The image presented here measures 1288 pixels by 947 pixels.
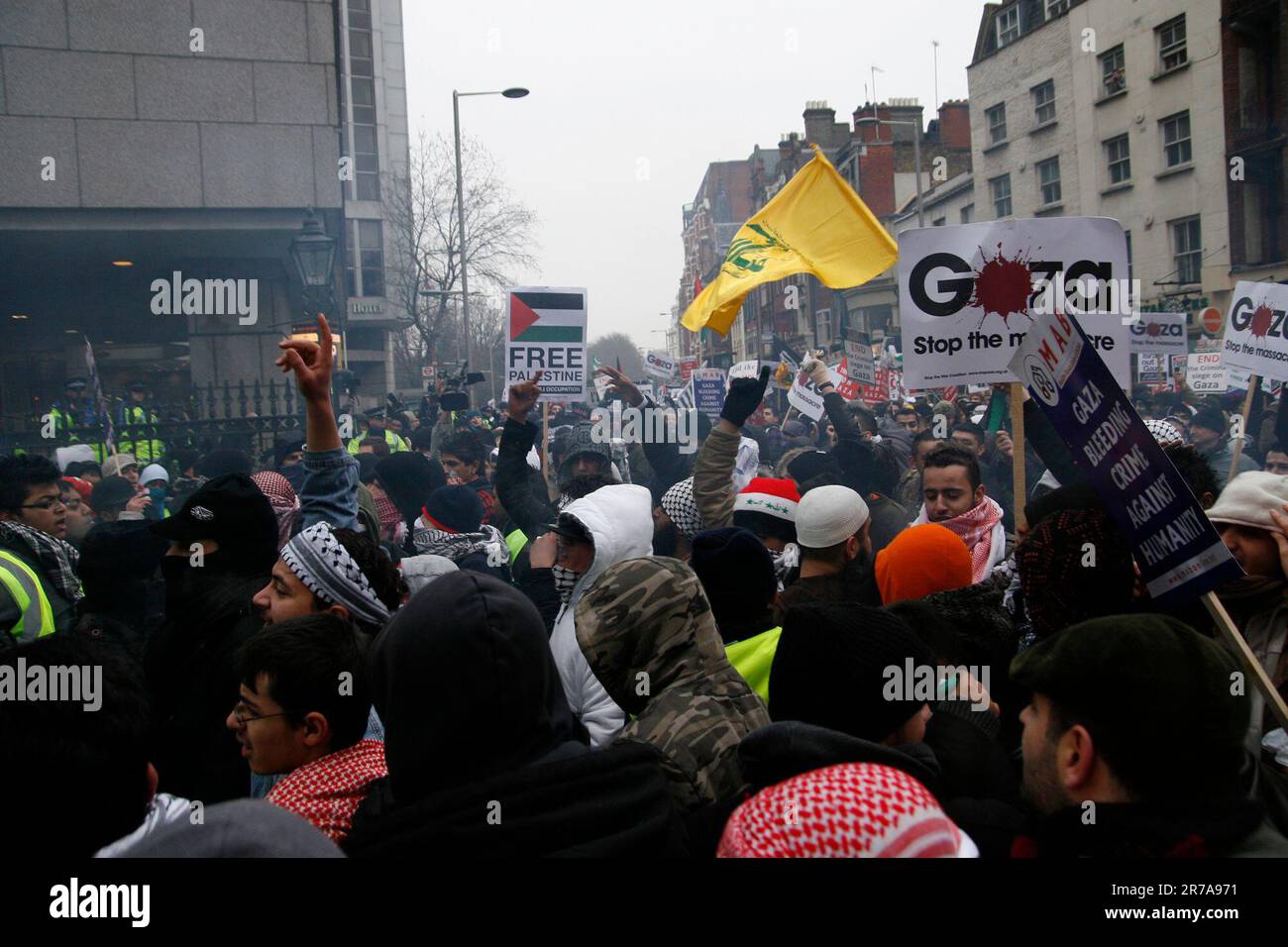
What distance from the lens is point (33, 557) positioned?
4234 mm

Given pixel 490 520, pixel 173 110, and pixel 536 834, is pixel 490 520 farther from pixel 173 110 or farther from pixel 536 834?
pixel 173 110

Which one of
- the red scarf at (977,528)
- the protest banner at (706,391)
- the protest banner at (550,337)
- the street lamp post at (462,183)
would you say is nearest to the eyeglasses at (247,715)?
the red scarf at (977,528)

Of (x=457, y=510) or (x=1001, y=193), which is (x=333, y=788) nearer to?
(x=457, y=510)

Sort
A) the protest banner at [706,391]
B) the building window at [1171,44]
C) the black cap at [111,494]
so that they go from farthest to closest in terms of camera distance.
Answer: the building window at [1171,44] → the protest banner at [706,391] → the black cap at [111,494]

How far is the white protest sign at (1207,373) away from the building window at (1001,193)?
22758mm

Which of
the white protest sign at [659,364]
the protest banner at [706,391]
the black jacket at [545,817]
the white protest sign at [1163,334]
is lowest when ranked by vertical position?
the black jacket at [545,817]

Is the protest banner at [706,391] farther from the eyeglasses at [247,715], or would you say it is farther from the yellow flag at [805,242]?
the eyeglasses at [247,715]

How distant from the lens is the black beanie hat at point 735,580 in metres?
3.16

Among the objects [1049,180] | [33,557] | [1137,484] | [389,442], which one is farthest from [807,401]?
[1049,180]

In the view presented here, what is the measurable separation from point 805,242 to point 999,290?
2.27 meters

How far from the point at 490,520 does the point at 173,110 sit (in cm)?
1076

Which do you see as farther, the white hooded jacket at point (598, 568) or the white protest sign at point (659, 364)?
the white protest sign at point (659, 364)

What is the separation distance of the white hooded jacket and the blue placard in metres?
1.26

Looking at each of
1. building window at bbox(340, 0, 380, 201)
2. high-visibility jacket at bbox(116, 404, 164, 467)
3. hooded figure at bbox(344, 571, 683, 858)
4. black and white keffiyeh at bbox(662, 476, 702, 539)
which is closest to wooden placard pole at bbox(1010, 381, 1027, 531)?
black and white keffiyeh at bbox(662, 476, 702, 539)
